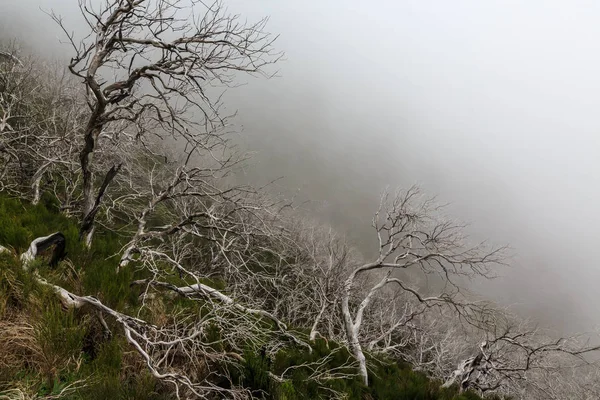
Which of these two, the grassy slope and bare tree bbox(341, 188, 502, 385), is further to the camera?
bare tree bbox(341, 188, 502, 385)

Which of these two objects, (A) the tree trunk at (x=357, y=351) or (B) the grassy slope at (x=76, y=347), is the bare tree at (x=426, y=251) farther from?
(B) the grassy slope at (x=76, y=347)

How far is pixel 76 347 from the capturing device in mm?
2713

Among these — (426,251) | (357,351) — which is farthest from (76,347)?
(426,251)

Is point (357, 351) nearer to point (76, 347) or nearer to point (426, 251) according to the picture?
point (426, 251)

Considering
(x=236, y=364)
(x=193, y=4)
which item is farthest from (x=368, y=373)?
(x=193, y=4)

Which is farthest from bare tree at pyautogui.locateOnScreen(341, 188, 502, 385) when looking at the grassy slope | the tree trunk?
the grassy slope

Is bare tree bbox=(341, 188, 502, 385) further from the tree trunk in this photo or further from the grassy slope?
the grassy slope

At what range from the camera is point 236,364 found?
3.14m

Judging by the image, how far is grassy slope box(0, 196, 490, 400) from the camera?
2330mm

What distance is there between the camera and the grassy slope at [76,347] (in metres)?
2.33

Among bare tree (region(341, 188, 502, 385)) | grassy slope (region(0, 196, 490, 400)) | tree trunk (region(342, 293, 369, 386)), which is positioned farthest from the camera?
bare tree (region(341, 188, 502, 385))

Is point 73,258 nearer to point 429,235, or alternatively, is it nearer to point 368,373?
point 368,373

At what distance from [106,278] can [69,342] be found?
124 centimetres

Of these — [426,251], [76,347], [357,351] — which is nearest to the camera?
[76,347]
